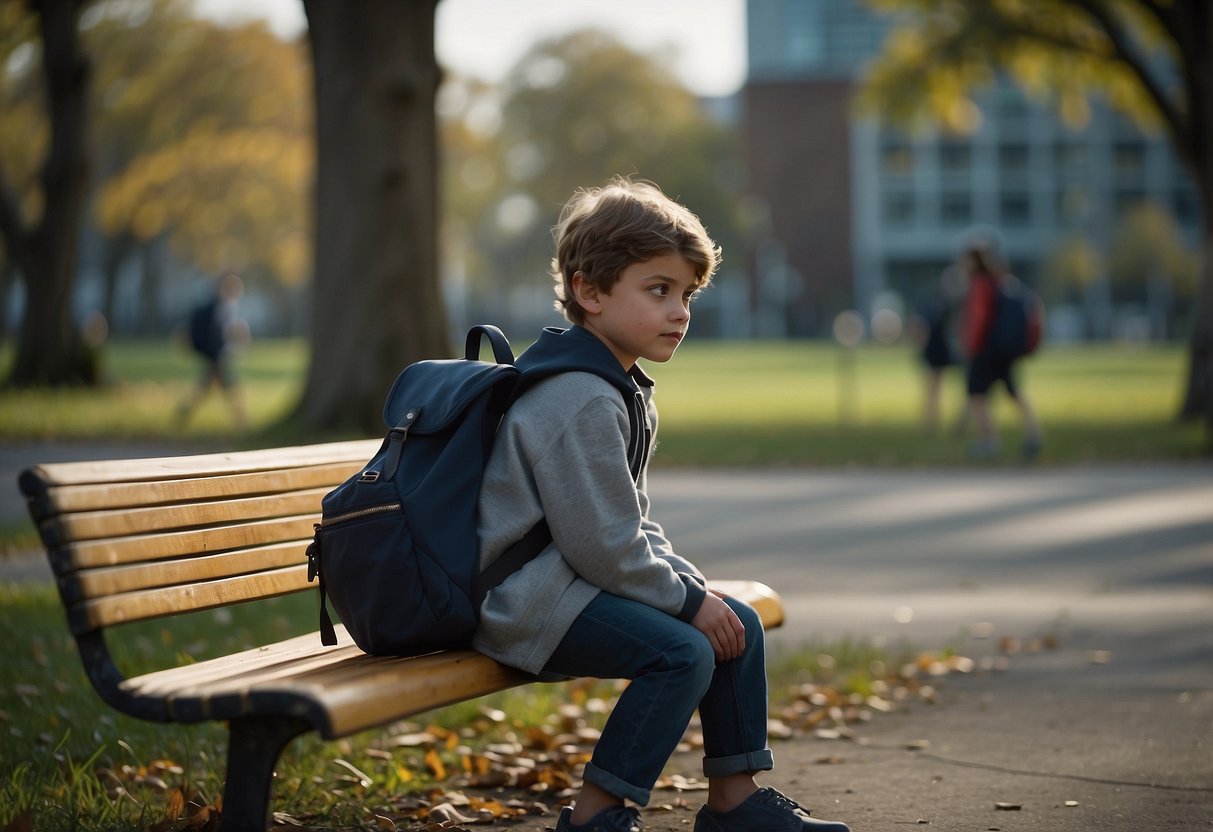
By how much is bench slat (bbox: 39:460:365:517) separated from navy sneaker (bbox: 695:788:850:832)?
4.21 ft

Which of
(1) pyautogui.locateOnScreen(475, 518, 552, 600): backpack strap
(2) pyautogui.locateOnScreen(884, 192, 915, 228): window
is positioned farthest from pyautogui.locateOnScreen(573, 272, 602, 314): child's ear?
(2) pyautogui.locateOnScreen(884, 192, 915, 228): window

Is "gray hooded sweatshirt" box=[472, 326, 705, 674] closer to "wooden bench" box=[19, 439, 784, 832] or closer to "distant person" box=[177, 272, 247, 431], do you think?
"wooden bench" box=[19, 439, 784, 832]

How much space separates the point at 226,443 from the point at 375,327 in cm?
282

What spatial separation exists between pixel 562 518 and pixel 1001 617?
4.23m

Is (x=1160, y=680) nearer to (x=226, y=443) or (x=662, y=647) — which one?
(x=662, y=647)

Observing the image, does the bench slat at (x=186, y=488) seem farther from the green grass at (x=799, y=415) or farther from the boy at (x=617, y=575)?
the green grass at (x=799, y=415)

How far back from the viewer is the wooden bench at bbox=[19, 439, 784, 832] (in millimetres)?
2889

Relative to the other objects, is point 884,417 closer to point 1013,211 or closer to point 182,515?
point 182,515

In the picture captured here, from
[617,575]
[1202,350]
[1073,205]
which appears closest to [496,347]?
[617,575]

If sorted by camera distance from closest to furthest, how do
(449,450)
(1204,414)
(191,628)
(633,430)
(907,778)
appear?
(449,450)
(633,430)
(907,778)
(191,628)
(1204,414)

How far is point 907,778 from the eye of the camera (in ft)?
14.1

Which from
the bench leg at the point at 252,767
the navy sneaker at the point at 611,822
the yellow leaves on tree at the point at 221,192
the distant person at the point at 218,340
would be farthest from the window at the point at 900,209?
the bench leg at the point at 252,767

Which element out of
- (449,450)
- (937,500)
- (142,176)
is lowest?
(937,500)

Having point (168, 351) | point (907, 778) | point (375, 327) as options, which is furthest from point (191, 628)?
point (168, 351)
